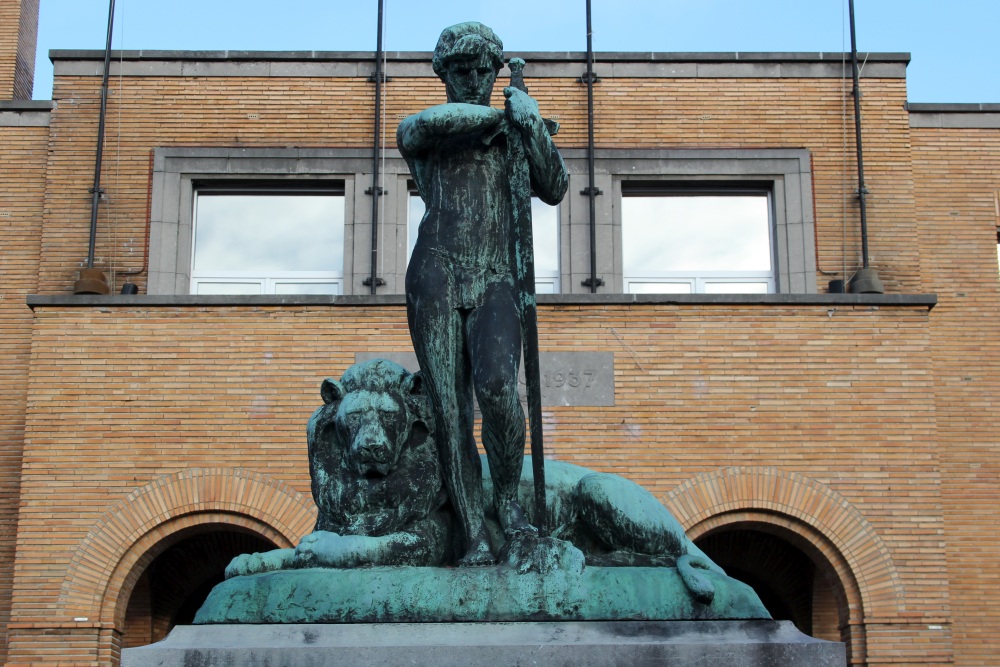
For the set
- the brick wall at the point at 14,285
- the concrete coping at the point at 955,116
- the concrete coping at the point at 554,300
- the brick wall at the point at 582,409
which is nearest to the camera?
the brick wall at the point at 582,409

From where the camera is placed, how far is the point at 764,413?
17781 millimetres

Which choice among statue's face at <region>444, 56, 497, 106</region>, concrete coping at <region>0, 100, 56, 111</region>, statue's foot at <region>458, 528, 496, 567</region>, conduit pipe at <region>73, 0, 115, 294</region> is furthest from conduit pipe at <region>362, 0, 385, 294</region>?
statue's foot at <region>458, 528, 496, 567</region>

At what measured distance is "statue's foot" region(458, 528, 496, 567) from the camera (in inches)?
250

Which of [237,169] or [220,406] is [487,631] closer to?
[220,406]

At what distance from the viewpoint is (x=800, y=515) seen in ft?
57.1

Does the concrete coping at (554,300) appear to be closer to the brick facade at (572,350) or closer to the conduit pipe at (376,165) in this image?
the brick facade at (572,350)

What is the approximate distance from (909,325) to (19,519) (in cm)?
1089

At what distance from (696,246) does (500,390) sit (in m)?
13.4

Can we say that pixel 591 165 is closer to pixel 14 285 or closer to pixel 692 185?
pixel 692 185

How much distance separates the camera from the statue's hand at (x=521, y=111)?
269 inches

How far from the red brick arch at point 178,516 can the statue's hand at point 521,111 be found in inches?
434

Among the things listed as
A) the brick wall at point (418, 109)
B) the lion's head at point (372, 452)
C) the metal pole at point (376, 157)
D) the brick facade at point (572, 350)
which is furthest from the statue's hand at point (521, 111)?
the brick wall at point (418, 109)

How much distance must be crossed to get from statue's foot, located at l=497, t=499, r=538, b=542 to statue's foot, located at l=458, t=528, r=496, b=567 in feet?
0.36

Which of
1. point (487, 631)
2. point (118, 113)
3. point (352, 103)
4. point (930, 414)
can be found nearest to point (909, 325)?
point (930, 414)
